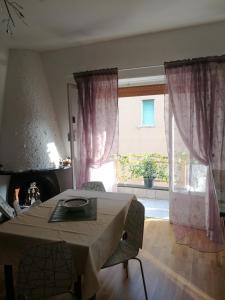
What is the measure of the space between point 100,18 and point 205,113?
1629 mm

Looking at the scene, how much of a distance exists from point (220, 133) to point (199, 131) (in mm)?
245

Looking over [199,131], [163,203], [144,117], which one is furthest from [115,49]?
[163,203]

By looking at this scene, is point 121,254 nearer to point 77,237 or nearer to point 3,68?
point 77,237

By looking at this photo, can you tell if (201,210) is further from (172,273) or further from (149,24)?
(149,24)

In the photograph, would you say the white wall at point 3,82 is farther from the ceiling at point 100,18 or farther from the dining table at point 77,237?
the dining table at point 77,237

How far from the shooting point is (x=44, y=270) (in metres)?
1.40

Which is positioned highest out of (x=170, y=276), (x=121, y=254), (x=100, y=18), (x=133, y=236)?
(x=100, y=18)

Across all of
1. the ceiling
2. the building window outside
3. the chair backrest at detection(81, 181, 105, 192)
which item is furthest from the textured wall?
the building window outside

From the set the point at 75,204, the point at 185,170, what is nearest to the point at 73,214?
the point at 75,204

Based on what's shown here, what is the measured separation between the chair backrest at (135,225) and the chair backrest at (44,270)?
0.64m

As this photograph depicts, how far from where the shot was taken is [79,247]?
4.86 feet

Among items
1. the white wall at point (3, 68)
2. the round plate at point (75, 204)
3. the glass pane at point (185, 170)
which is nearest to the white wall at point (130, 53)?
the white wall at point (3, 68)

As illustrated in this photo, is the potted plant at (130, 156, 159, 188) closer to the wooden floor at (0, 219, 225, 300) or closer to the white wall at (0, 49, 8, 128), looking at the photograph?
the wooden floor at (0, 219, 225, 300)

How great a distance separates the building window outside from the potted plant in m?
0.74
